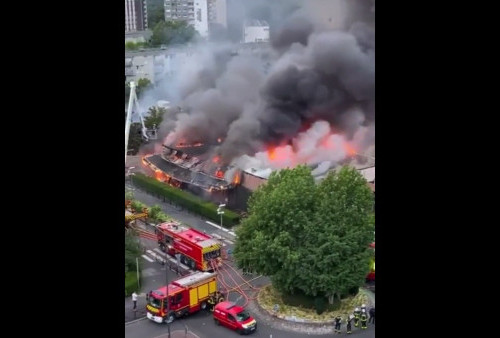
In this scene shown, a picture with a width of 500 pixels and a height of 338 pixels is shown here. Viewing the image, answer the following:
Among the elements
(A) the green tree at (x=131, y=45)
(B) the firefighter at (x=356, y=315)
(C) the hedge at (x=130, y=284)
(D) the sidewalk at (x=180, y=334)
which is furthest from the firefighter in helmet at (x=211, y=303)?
(A) the green tree at (x=131, y=45)

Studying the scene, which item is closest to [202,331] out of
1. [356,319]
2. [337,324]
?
[337,324]

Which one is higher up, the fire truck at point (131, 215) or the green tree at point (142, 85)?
the green tree at point (142, 85)

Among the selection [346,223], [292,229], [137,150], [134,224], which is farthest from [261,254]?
[137,150]

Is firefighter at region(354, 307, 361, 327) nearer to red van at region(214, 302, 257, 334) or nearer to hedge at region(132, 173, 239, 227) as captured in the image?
red van at region(214, 302, 257, 334)

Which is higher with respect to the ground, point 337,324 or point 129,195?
point 129,195

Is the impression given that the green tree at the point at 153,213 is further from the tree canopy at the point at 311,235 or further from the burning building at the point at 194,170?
the tree canopy at the point at 311,235

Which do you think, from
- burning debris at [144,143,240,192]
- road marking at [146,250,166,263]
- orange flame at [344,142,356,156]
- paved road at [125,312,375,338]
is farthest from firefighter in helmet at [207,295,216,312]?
orange flame at [344,142,356,156]

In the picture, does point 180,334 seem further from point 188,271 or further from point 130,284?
point 188,271
